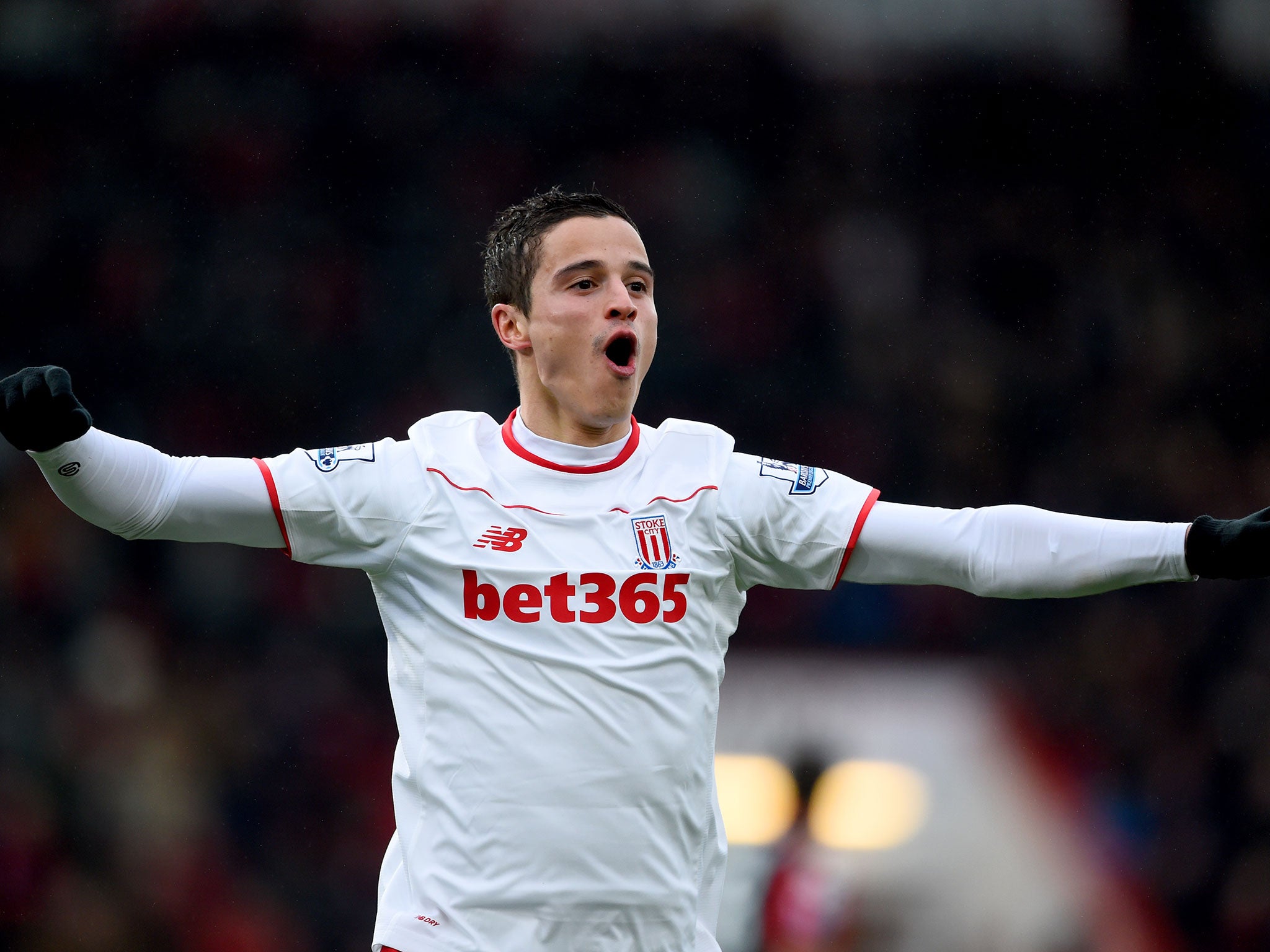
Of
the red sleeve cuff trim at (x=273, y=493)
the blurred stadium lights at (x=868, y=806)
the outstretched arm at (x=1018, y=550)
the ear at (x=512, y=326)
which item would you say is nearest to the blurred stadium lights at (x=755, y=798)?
the blurred stadium lights at (x=868, y=806)

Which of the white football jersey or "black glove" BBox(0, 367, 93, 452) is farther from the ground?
"black glove" BBox(0, 367, 93, 452)

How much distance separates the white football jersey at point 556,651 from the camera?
2.39m

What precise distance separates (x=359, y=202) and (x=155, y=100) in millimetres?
1354

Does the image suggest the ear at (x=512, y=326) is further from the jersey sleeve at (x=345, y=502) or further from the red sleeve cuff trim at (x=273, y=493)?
the red sleeve cuff trim at (x=273, y=493)

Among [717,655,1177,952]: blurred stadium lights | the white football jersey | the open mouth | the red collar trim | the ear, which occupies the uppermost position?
the ear

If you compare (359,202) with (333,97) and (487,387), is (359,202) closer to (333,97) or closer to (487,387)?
(333,97)

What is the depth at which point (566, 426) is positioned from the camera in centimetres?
269

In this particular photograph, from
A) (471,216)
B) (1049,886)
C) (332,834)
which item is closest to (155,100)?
(471,216)

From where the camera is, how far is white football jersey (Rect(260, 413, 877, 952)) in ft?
7.84

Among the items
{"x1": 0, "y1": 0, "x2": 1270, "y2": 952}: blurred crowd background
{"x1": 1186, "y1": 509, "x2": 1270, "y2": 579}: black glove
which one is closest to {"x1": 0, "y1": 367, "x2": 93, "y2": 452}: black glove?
{"x1": 1186, "y1": 509, "x2": 1270, "y2": 579}: black glove

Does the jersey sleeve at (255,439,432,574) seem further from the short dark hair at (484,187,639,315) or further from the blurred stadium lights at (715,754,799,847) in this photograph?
the blurred stadium lights at (715,754,799,847)

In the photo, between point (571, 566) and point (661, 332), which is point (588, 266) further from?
point (661, 332)

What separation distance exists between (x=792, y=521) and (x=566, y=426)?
18.3 inches

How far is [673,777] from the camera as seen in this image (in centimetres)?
245
